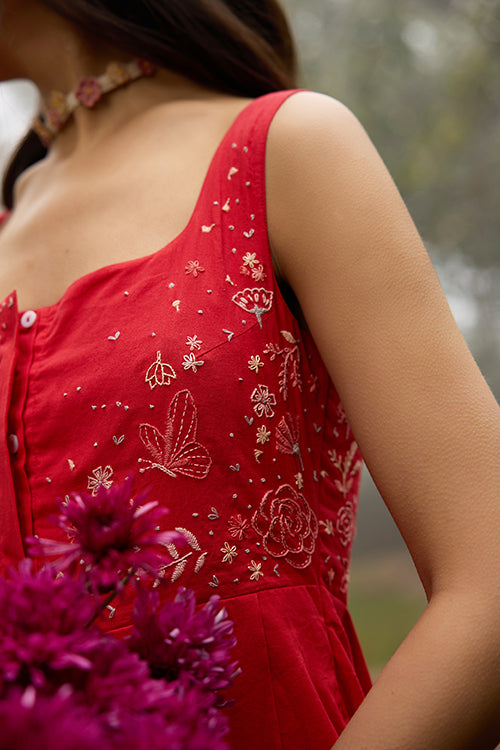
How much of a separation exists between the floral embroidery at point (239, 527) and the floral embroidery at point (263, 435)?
71 millimetres

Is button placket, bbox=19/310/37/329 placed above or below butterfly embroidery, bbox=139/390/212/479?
above

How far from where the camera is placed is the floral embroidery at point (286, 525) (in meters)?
0.68

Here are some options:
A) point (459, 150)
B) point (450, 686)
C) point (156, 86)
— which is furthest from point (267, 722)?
point (459, 150)

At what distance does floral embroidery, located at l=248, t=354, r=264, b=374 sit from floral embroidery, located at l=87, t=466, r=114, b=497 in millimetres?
164

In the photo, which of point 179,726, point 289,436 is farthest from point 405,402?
point 179,726

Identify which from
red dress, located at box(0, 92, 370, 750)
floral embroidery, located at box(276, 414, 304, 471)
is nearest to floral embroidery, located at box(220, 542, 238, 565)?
red dress, located at box(0, 92, 370, 750)

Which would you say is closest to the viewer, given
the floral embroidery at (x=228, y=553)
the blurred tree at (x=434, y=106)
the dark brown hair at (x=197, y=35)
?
the floral embroidery at (x=228, y=553)

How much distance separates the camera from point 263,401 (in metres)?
0.70

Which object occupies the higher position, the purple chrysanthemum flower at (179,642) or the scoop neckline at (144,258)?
the scoop neckline at (144,258)

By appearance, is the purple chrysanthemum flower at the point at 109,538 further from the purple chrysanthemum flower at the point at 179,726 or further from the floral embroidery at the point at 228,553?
the floral embroidery at the point at 228,553

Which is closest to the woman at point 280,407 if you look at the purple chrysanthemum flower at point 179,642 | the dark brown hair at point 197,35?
the dark brown hair at point 197,35

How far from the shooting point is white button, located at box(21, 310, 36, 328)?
0.79 metres

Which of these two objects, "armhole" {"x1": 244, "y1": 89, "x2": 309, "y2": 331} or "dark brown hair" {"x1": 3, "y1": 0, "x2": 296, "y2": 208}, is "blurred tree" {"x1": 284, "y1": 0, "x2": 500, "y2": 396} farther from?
"armhole" {"x1": 244, "y1": 89, "x2": 309, "y2": 331}

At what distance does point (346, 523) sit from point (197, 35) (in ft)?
2.05
